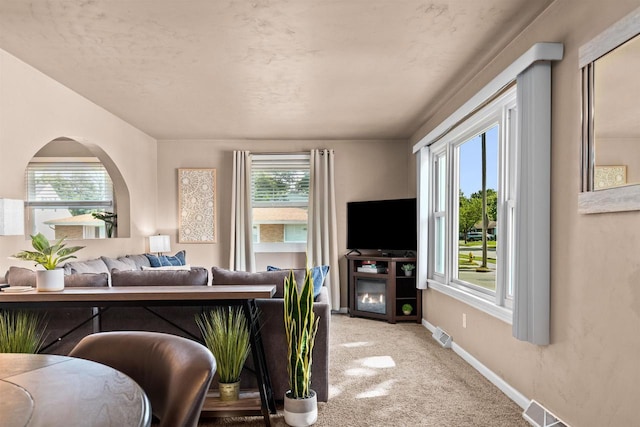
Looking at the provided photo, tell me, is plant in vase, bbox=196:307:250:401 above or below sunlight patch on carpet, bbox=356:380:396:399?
above

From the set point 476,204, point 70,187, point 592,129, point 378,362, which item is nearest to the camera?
point 592,129

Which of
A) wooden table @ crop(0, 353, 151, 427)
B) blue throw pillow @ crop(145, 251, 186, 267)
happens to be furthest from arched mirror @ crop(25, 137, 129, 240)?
→ wooden table @ crop(0, 353, 151, 427)

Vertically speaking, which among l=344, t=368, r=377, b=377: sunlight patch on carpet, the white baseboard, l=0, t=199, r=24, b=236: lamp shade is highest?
l=0, t=199, r=24, b=236: lamp shade

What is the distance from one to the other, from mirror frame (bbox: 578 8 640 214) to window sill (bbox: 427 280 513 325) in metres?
1.09

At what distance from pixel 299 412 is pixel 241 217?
166 inches

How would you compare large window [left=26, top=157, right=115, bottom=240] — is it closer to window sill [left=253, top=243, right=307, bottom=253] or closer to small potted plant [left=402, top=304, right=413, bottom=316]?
window sill [left=253, top=243, right=307, bottom=253]

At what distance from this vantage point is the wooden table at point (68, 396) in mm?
962

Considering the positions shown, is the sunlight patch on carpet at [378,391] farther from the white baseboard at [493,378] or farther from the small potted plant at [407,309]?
the small potted plant at [407,309]

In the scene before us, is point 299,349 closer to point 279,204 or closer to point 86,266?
point 86,266

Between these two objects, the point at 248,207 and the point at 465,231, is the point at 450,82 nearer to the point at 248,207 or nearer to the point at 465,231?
the point at 465,231

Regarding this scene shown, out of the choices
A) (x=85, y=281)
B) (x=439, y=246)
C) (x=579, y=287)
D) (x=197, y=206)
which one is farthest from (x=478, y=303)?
(x=197, y=206)

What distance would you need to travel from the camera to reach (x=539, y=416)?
9.02 feet

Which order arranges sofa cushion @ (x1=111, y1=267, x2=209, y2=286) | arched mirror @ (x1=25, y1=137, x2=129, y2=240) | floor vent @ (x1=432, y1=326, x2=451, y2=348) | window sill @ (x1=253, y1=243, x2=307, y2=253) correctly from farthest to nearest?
window sill @ (x1=253, y1=243, x2=307, y2=253) < arched mirror @ (x1=25, y1=137, x2=129, y2=240) < floor vent @ (x1=432, y1=326, x2=451, y2=348) < sofa cushion @ (x1=111, y1=267, x2=209, y2=286)

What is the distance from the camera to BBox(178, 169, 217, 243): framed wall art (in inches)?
267
